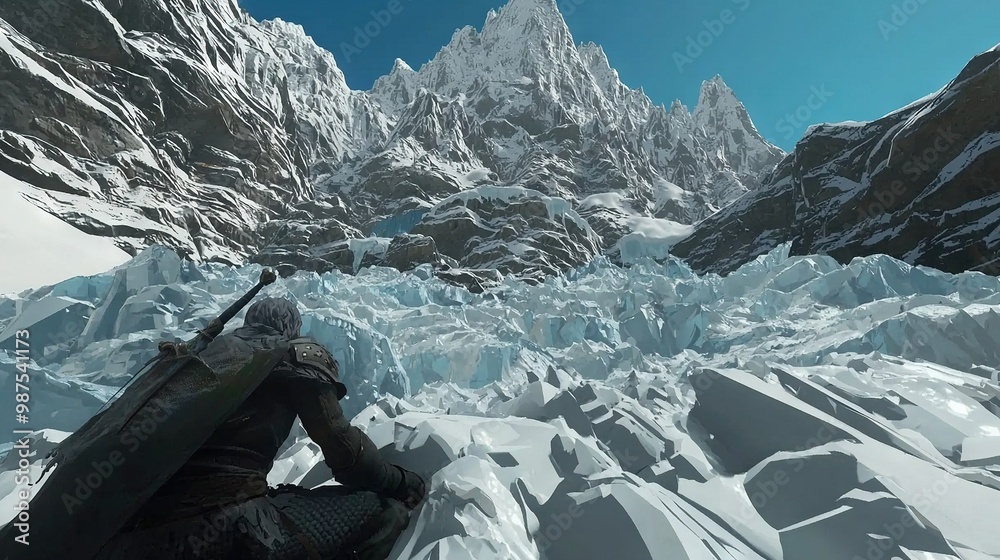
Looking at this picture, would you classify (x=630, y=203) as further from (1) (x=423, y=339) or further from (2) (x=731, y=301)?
(1) (x=423, y=339)

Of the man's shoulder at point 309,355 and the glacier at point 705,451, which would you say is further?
the glacier at point 705,451

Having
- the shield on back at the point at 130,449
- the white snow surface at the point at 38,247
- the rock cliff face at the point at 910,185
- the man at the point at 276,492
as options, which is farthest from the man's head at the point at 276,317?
the rock cliff face at the point at 910,185

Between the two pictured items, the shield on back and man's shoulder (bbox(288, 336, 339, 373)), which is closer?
the shield on back

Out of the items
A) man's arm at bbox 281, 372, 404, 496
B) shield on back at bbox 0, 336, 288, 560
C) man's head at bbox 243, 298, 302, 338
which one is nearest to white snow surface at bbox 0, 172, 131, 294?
man's head at bbox 243, 298, 302, 338

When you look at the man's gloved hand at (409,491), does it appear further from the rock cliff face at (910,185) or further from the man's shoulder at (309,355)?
the rock cliff face at (910,185)

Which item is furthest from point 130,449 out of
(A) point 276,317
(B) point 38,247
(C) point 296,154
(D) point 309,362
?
(C) point 296,154

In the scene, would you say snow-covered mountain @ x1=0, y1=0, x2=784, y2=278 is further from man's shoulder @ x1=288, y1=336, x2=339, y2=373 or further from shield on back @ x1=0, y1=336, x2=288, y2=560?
shield on back @ x1=0, y1=336, x2=288, y2=560

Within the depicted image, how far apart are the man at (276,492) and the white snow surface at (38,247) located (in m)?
22.1

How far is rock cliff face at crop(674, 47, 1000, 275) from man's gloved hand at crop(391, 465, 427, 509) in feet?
94.8

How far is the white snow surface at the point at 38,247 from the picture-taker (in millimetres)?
20344

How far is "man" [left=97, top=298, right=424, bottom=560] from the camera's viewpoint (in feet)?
5.45

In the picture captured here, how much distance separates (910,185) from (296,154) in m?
56.5

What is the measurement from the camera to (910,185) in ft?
88.2

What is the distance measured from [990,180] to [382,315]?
27.8 metres
